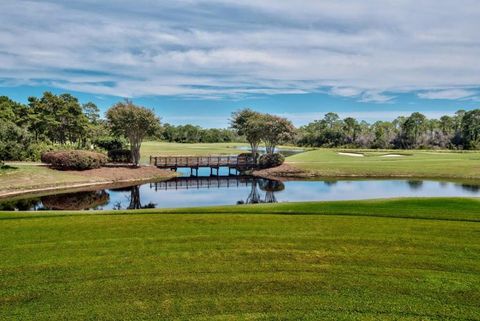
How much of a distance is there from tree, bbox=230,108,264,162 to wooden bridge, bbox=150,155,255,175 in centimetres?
234

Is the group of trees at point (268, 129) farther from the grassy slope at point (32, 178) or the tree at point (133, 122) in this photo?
the grassy slope at point (32, 178)

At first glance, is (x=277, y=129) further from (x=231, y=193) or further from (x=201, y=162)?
(x=231, y=193)

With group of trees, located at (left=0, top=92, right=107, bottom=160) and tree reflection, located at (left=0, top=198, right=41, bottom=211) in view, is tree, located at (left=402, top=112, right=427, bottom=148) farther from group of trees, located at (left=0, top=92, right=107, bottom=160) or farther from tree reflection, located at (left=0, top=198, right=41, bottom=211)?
tree reflection, located at (left=0, top=198, right=41, bottom=211)

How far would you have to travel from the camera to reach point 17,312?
6.59 meters

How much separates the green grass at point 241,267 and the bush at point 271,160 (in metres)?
35.5

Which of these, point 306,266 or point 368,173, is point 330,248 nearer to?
point 306,266

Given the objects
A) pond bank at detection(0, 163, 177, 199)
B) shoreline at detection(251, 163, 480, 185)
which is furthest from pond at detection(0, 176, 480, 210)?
shoreline at detection(251, 163, 480, 185)

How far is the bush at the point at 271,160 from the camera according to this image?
4903 centimetres

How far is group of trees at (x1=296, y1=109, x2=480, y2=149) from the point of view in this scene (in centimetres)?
9669

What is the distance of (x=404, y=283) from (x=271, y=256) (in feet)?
9.64

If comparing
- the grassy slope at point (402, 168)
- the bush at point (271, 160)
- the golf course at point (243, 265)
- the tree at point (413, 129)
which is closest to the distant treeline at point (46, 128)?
the bush at point (271, 160)

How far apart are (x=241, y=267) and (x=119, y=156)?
42.0m

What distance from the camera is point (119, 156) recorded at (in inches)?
1882

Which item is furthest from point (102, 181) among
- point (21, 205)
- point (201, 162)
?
point (201, 162)
